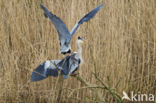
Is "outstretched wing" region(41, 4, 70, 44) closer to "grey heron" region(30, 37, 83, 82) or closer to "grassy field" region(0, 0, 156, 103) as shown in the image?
"grey heron" region(30, 37, 83, 82)

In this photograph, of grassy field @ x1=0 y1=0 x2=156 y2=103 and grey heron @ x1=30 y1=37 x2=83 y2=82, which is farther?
grassy field @ x1=0 y1=0 x2=156 y2=103

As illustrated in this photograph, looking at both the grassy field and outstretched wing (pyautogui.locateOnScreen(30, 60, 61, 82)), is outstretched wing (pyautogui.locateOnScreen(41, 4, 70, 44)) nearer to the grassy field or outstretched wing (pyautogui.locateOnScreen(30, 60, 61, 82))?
outstretched wing (pyautogui.locateOnScreen(30, 60, 61, 82))

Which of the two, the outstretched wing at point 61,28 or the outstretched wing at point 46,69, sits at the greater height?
the outstretched wing at point 61,28

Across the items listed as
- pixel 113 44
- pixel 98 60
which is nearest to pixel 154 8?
pixel 113 44

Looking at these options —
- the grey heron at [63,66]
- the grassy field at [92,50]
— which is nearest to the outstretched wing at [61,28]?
the grey heron at [63,66]

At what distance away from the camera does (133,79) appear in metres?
1.98

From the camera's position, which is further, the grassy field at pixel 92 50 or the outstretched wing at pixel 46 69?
the grassy field at pixel 92 50

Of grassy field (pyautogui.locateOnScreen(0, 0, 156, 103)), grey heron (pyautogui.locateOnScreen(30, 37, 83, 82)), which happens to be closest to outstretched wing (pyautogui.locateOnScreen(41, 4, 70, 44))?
grey heron (pyautogui.locateOnScreen(30, 37, 83, 82))

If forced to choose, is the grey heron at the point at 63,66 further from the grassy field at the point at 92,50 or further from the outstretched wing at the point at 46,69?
the grassy field at the point at 92,50

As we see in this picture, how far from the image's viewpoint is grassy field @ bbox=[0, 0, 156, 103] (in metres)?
1.96

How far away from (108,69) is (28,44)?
1.93 ft

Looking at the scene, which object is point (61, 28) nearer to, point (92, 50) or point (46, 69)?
point (46, 69)

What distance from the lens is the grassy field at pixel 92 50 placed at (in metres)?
1.96

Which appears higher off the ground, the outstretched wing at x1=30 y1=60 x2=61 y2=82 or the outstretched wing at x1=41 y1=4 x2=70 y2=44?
the outstretched wing at x1=41 y1=4 x2=70 y2=44
